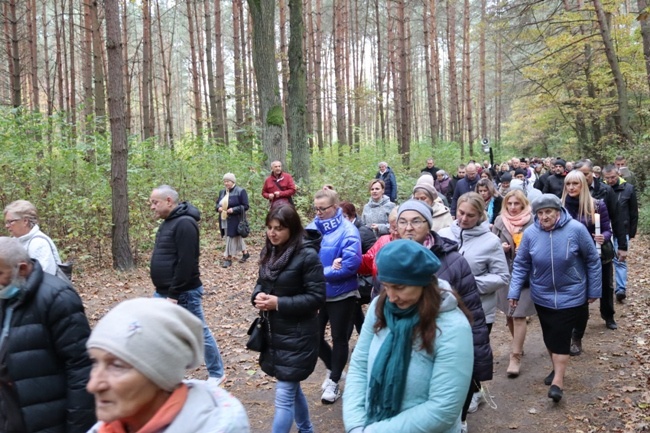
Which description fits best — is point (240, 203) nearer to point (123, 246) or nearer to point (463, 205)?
point (123, 246)

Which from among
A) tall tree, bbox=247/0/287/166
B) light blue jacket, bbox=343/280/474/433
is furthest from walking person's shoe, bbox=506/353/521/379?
tall tree, bbox=247/0/287/166

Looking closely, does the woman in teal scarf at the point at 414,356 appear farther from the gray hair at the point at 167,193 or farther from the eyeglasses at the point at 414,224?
the gray hair at the point at 167,193

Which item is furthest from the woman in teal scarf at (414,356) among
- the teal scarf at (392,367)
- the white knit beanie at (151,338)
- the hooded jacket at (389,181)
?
the hooded jacket at (389,181)

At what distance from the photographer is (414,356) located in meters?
2.29

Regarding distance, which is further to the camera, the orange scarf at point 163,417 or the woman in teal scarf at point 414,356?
the woman in teal scarf at point 414,356

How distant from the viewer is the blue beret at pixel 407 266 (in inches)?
90.4

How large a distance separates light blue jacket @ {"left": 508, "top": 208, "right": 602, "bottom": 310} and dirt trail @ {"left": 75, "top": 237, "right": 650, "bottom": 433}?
105 cm

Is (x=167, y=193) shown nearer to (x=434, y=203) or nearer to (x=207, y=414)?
(x=434, y=203)

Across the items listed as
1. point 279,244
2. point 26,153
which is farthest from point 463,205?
point 26,153

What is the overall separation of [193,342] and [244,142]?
18.0 m

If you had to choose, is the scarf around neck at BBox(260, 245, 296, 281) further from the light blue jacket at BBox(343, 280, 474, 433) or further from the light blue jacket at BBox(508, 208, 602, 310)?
the light blue jacket at BBox(508, 208, 602, 310)

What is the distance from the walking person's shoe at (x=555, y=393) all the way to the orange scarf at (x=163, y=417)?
14.4 ft

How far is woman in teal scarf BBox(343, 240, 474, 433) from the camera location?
7.27 ft

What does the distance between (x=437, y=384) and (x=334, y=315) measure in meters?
2.84
